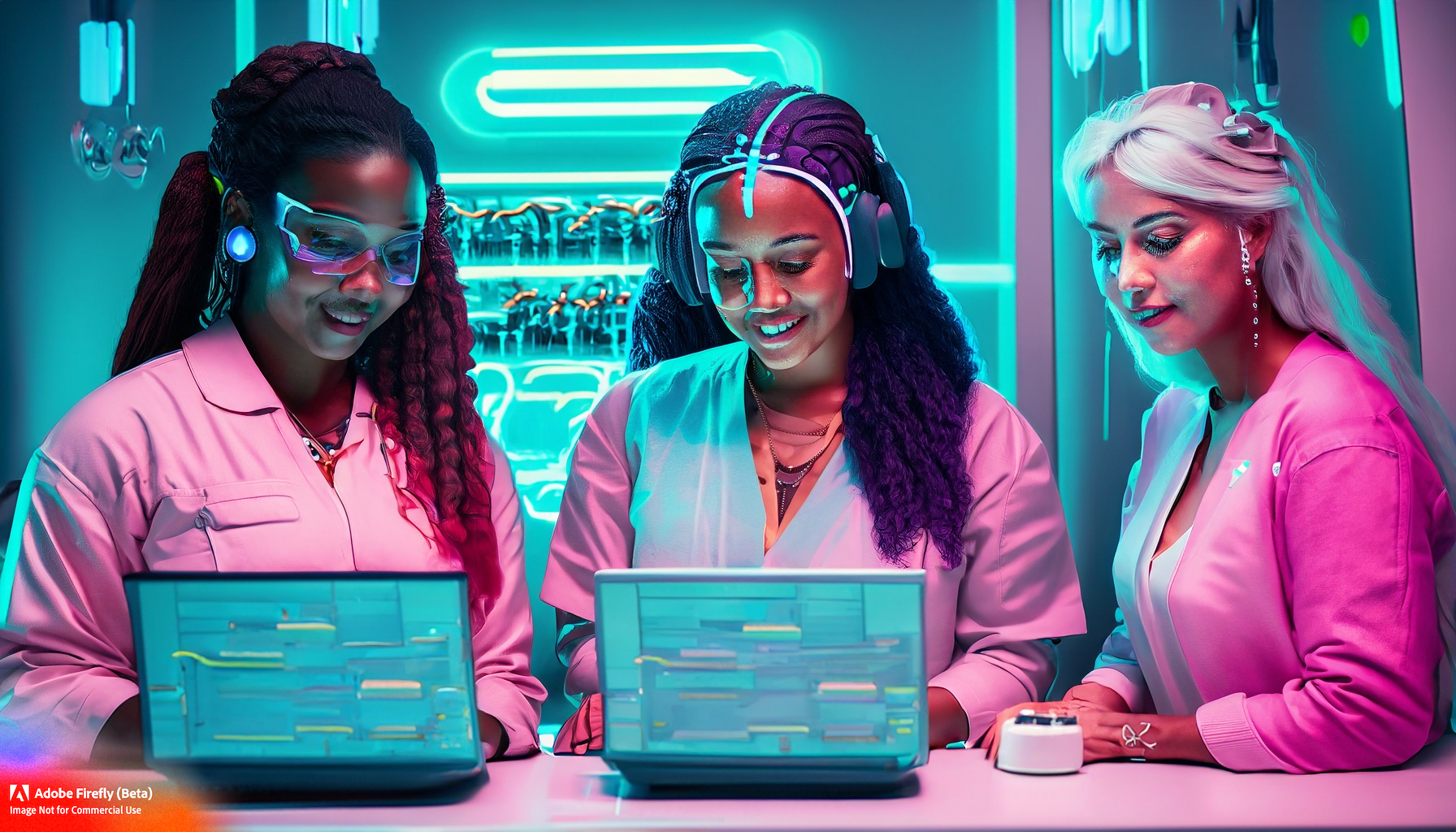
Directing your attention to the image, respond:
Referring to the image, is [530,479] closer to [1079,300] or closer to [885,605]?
[1079,300]

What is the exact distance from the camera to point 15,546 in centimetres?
175

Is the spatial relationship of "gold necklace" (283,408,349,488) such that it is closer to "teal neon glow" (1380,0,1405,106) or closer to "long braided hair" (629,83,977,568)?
"long braided hair" (629,83,977,568)

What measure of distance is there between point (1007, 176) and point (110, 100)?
2.23 metres

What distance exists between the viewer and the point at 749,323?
78.4 inches

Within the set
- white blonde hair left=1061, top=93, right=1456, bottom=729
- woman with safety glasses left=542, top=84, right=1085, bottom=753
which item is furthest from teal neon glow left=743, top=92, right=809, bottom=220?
white blonde hair left=1061, top=93, right=1456, bottom=729

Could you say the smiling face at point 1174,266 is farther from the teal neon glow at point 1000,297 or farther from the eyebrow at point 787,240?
the teal neon glow at point 1000,297

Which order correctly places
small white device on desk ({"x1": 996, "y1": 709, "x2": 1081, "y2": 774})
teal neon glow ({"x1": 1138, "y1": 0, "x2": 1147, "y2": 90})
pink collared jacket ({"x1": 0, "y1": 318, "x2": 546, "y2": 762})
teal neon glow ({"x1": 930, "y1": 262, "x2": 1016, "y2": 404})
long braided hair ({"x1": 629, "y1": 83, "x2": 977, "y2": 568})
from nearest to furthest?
small white device on desk ({"x1": 996, "y1": 709, "x2": 1081, "y2": 774}) < pink collared jacket ({"x1": 0, "y1": 318, "x2": 546, "y2": 762}) < long braided hair ({"x1": 629, "y1": 83, "x2": 977, "y2": 568}) < teal neon glow ({"x1": 1138, "y1": 0, "x2": 1147, "y2": 90}) < teal neon glow ({"x1": 930, "y1": 262, "x2": 1016, "y2": 404})

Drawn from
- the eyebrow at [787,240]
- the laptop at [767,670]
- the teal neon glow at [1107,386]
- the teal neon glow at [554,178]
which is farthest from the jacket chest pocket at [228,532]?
the teal neon glow at [1107,386]

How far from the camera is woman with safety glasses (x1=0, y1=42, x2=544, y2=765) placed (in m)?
1.72

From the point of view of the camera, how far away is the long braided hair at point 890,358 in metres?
2.01

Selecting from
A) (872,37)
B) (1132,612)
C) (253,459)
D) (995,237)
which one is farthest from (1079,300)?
(253,459)

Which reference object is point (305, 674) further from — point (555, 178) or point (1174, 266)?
point (555, 178)

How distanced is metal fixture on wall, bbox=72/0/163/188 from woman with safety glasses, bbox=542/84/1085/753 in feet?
4.98

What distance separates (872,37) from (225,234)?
66.4 inches
